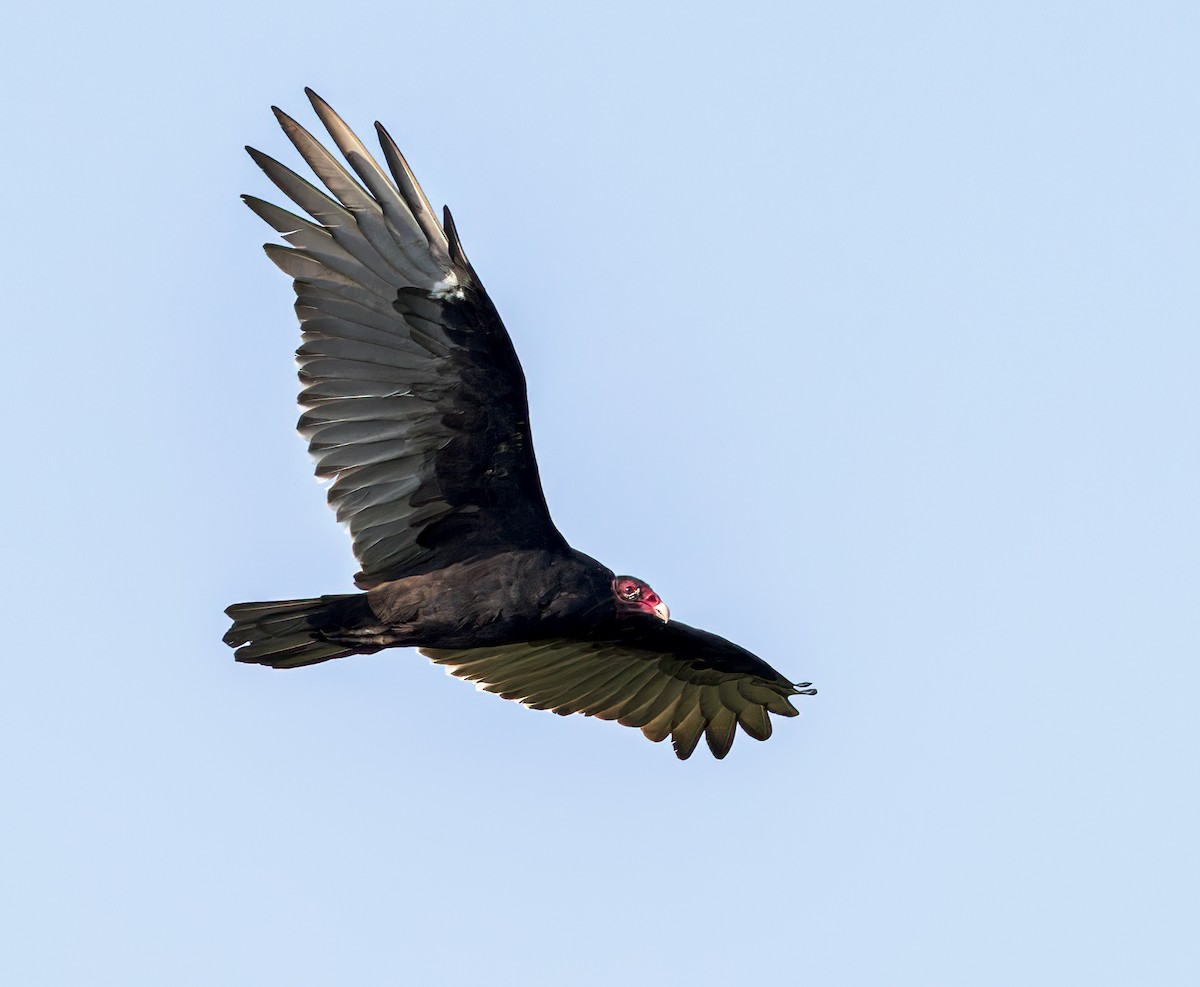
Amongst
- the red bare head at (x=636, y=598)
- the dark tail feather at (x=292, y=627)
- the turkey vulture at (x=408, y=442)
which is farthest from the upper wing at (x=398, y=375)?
the red bare head at (x=636, y=598)

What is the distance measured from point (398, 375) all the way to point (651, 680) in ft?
9.39

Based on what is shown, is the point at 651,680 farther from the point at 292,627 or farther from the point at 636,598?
the point at 292,627

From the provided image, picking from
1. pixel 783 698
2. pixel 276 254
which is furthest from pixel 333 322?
pixel 783 698

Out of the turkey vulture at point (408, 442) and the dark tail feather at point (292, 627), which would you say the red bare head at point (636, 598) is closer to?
the turkey vulture at point (408, 442)

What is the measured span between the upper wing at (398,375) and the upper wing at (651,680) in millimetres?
1384

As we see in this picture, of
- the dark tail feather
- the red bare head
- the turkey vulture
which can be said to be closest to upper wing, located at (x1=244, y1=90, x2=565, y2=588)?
the turkey vulture

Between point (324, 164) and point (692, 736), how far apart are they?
13.7 feet

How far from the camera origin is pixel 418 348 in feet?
30.9

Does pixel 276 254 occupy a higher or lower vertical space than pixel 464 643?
higher

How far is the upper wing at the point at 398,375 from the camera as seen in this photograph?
931 centimetres

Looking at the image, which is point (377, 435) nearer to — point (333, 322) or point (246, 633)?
point (333, 322)

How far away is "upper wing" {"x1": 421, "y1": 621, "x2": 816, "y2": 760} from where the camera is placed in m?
11.0

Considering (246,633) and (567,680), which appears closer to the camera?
(246,633)

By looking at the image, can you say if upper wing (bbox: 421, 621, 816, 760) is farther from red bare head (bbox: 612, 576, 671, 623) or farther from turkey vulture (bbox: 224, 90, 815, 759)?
turkey vulture (bbox: 224, 90, 815, 759)
